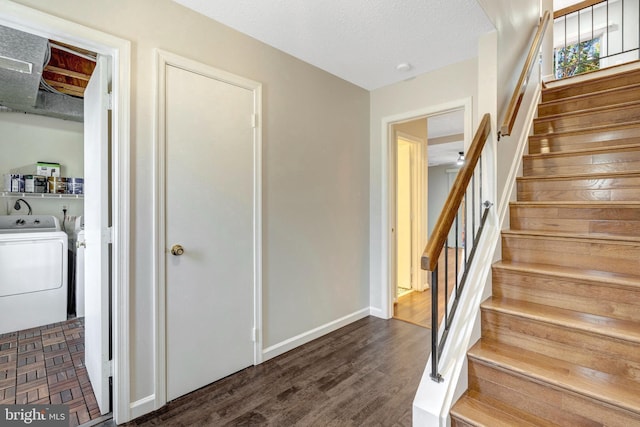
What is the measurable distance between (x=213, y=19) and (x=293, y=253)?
183 cm

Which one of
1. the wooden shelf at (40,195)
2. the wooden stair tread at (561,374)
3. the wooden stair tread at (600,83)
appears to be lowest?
the wooden stair tread at (561,374)

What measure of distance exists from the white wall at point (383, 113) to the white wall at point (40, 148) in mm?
3750

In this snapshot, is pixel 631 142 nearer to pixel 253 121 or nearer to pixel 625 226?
pixel 625 226

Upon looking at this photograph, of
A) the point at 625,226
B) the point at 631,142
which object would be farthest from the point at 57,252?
the point at 631,142

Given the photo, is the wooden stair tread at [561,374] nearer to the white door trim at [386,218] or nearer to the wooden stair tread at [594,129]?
the white door trim at [386,218]

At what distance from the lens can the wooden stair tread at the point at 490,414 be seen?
1303 mm

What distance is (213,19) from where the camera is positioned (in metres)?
2.04

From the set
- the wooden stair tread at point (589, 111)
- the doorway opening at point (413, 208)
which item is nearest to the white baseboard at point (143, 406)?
the doorway opening at point (413, 208)

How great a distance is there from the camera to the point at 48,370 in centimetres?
228

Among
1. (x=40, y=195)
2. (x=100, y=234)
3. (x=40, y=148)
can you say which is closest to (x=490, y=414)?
(x=100, y=234)

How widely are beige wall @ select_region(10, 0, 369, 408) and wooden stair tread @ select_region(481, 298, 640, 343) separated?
4.90 ft

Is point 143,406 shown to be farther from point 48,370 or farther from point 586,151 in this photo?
point 586,151

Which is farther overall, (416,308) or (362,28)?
(416,308)

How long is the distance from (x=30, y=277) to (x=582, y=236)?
4.59 metres
